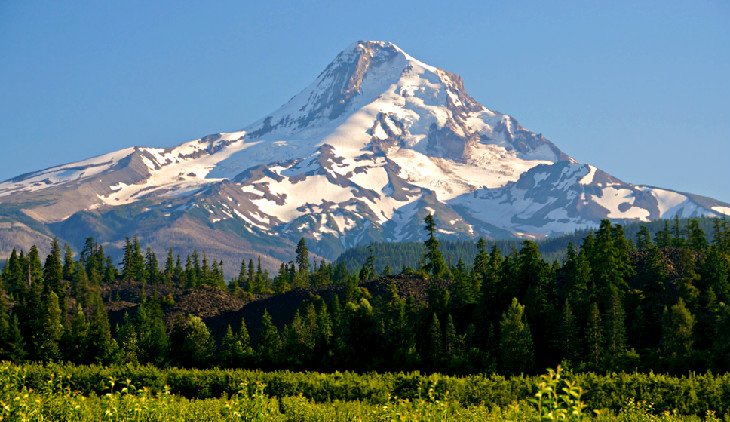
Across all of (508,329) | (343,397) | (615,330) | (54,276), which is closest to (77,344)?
(54,276)

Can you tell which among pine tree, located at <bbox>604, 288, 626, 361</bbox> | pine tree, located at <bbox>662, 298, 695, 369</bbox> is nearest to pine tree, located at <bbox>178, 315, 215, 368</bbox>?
pine tree, located at <bbox>604, 288, 626, 361</bbox>

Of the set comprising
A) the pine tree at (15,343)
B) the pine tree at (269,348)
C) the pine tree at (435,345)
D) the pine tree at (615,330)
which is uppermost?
the pine tree at (615,330)

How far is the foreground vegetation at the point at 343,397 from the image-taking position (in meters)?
40.0

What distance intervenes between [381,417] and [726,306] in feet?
197

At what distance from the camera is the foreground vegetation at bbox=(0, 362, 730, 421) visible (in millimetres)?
40000

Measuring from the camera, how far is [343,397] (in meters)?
70.9

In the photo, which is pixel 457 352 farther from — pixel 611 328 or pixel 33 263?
pixel 33 263

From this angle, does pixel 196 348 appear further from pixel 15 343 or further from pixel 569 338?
pixel 569 338

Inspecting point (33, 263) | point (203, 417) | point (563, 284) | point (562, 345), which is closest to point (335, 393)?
point (203, 417)

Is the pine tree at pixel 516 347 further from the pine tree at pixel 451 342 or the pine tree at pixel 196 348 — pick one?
the pine tree at pixel 196 348

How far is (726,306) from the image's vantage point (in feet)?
301

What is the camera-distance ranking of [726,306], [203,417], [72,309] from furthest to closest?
[72,309] < [726,306] < [203,417]

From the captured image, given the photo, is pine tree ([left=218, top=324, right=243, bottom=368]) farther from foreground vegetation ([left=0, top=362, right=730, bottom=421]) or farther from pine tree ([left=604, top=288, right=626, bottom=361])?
pine tree ([left=604, top=288, right=626, bottom=361])

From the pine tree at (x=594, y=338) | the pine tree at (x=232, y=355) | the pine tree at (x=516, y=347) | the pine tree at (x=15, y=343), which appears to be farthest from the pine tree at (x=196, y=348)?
the pine tree at (x=594, y=338)
